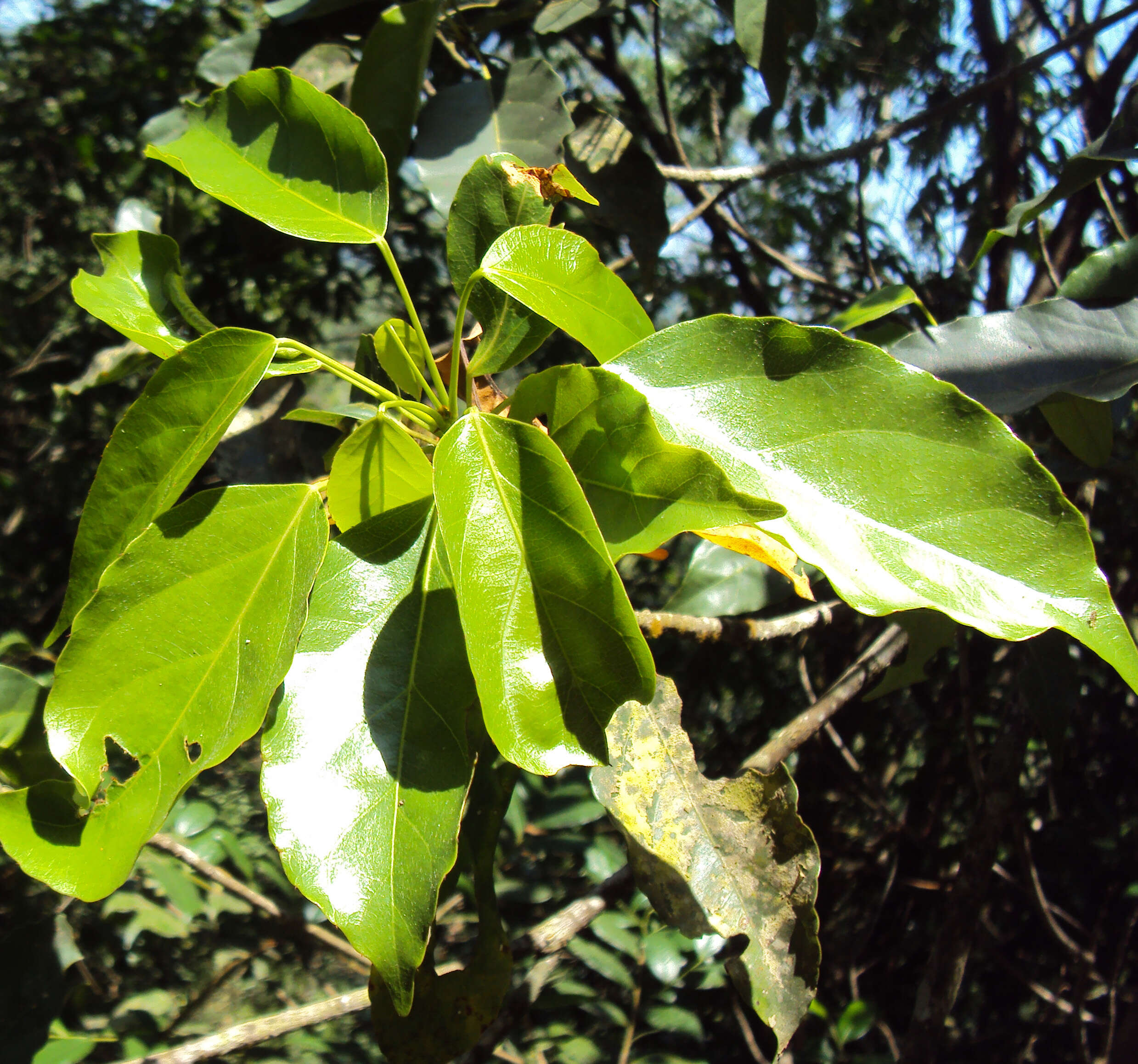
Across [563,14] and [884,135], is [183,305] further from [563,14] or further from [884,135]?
[884,135]

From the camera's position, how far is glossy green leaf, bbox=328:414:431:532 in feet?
1.75

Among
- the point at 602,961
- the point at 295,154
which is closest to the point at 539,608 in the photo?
the point at 295,154

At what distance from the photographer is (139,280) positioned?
2.00 ft

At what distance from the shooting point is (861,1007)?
1372 millimetres

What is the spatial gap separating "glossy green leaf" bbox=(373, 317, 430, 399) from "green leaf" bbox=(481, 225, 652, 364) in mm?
112

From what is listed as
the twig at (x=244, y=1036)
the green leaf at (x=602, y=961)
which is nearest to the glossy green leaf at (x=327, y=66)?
the twig at (x=244, y=1036)

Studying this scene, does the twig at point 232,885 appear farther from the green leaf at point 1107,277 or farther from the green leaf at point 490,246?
the green leaf at point 1107,277

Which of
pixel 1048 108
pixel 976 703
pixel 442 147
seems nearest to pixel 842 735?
pixel 976 703

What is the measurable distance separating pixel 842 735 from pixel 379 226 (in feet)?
5.14

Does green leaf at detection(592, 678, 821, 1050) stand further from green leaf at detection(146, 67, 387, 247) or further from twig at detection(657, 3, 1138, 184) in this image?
twig at detection(657, 3, 1138, 184)

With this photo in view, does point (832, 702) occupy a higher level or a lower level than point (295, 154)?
lower

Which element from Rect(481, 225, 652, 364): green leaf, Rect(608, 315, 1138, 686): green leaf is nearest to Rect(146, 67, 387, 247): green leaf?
Rect(481, 225, 652, 364): green leaf

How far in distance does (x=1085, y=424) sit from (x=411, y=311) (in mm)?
644

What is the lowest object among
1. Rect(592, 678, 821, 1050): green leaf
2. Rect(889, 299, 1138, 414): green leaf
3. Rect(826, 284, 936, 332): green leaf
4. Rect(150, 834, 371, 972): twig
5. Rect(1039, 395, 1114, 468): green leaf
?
Rect(150, 834, 371, 972): twig
